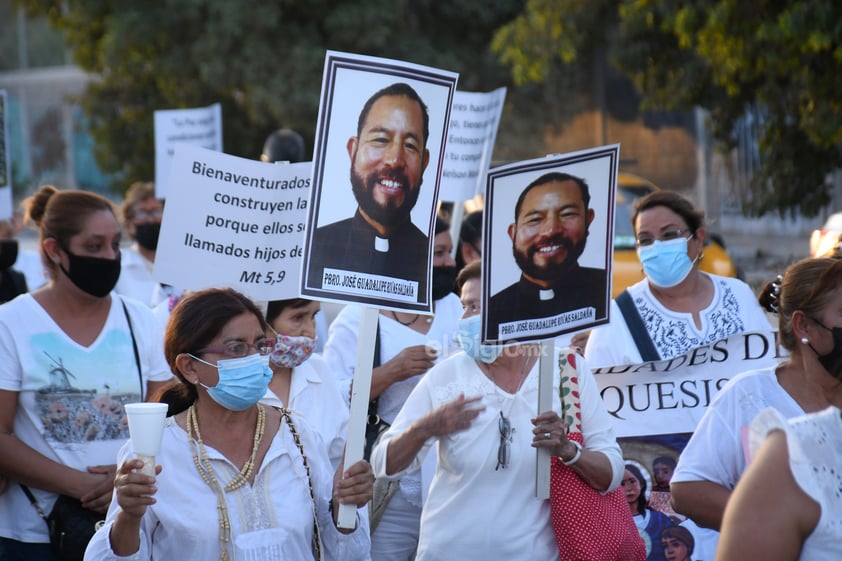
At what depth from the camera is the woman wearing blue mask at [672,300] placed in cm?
529

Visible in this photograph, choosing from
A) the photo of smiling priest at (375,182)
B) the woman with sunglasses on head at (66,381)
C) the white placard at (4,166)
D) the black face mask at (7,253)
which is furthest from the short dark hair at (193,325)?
the white placard at (4,166)

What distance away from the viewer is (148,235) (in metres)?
8.32

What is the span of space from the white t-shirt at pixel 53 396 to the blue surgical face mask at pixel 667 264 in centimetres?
230

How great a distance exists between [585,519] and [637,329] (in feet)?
4.38

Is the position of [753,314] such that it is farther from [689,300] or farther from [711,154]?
[711,154]

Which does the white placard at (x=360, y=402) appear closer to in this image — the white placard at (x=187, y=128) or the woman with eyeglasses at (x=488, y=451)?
the woman with eyeglasses at (x=488, y=451)

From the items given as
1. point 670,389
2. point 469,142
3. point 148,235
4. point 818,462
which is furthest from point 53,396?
point 469,142

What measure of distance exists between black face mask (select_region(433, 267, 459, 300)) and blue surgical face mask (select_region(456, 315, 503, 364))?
1.35 m

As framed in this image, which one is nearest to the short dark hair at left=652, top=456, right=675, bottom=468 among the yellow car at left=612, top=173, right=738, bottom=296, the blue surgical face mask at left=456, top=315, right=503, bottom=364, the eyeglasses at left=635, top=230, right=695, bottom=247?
the blue surgical face mask at left=456, top=315, right=503, bottom=364

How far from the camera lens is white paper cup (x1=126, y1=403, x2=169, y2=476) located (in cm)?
336

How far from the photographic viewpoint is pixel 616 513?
14.2 feet

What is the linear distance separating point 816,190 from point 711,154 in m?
8.61

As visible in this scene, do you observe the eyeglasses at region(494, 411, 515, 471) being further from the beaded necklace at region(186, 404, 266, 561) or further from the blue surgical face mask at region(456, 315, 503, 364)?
the beaded necklace at region(186, 404, 266, 561)

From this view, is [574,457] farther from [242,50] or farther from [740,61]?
[242,50]
